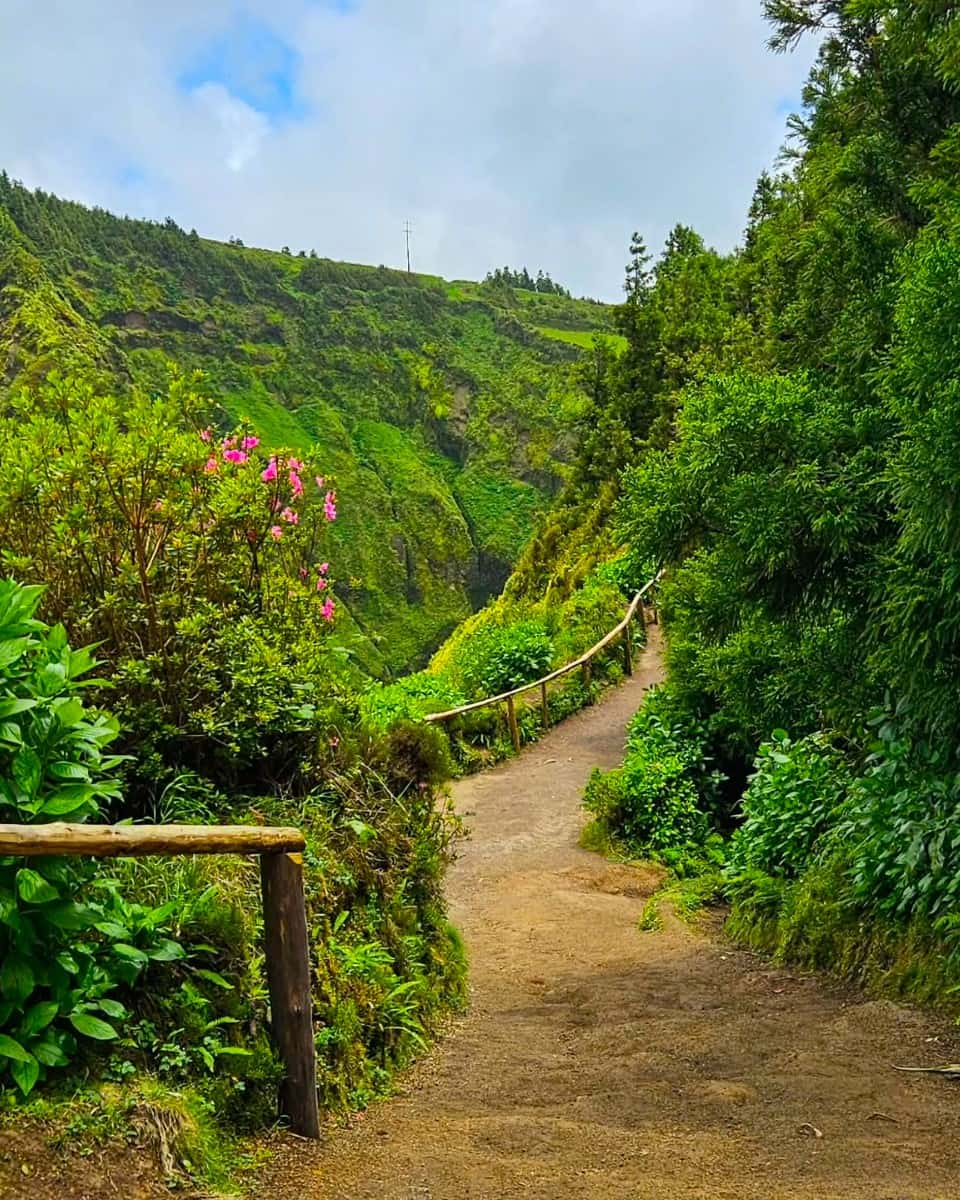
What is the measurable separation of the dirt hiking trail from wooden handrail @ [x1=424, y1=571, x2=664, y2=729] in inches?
247

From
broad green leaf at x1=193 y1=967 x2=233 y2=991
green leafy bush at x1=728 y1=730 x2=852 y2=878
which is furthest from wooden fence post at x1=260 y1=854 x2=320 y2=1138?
green leafy bush at x1=728 y1=730 x2=852 y2=878

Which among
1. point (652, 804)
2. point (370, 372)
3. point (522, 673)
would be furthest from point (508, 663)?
point (370, 372)

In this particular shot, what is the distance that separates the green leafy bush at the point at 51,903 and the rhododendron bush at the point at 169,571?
1077 mm

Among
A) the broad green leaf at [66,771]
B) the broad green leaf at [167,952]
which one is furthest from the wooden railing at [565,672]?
the broad green leaf at [66,771]

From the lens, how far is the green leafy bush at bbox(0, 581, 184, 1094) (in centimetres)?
267

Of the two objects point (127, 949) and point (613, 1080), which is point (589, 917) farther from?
point (127, 949)

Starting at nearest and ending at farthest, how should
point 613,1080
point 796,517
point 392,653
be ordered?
point 613,1080
point 796,517
point 392,653

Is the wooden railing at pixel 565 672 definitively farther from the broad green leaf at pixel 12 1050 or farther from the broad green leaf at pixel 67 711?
the broad green leaf at pixel 12 1050

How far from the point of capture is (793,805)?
691cm

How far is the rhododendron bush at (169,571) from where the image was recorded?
168 inches

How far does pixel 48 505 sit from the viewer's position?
170 inches

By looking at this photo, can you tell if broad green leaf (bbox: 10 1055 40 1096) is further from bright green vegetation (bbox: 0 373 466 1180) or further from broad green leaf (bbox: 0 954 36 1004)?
broad green leaf (bbox: 0 954 36 1004)

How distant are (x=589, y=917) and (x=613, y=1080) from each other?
15.0 feet

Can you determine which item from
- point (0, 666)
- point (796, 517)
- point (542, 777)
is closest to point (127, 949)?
point (0, 666)
